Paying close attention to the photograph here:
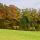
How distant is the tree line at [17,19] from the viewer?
1.52m

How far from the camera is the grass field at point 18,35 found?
4.80 feet

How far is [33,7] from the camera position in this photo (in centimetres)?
153

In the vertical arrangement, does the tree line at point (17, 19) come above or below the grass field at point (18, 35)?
above

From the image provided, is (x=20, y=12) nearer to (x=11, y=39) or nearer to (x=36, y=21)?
(x=36, y=21)

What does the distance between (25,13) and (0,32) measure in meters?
0.33

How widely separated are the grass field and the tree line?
0.14 feet

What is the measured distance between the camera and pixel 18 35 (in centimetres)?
148

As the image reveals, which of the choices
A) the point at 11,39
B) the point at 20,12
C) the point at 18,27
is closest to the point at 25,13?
the point at 20,12

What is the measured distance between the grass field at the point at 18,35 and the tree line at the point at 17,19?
4cm

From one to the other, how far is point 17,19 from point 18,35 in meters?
0.17

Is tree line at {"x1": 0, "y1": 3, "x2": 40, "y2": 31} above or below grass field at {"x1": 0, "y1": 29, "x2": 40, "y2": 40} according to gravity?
above

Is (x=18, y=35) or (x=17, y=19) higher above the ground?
(x=17, y=19)

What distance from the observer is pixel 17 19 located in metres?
1.52

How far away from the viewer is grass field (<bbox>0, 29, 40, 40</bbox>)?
4.80ft
